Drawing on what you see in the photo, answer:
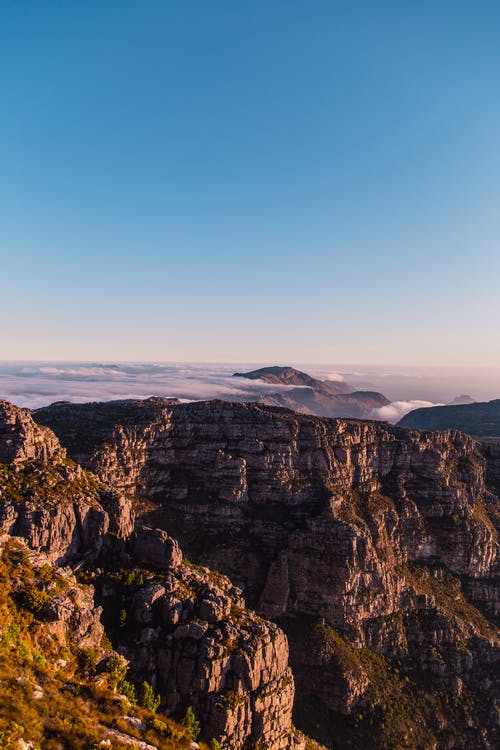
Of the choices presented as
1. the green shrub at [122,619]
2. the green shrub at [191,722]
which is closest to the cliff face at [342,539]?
the green shrub at [191,722]

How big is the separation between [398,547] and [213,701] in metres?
99.7

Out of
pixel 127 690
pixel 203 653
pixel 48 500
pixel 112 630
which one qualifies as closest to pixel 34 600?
pixel 127 690

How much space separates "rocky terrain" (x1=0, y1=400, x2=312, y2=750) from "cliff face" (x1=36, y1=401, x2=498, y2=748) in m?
40.6

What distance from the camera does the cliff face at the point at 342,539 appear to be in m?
111

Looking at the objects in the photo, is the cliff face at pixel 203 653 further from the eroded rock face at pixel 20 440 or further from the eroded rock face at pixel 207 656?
the eroded rock face at pixel 20 440

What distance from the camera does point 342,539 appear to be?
129 meters

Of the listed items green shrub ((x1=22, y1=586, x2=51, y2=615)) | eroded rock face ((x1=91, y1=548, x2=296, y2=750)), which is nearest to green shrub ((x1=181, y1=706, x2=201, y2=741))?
eroded rock face ((x1=91, y1=548, x2=296, y2=750))

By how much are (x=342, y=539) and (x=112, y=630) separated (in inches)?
3054

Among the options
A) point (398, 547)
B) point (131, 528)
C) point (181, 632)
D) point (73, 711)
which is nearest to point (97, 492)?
point (131, 528)

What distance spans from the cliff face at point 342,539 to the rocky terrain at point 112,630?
40.6 m

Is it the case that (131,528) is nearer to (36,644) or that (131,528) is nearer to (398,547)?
(36,644)

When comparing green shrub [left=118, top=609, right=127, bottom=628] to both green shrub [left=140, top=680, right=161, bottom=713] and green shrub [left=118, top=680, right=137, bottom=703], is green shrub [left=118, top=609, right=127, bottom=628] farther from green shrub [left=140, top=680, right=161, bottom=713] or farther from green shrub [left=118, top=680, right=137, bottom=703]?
green shrub [left=118, top=680, right=137, bottom=703]

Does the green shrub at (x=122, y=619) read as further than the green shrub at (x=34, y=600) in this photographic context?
Yes

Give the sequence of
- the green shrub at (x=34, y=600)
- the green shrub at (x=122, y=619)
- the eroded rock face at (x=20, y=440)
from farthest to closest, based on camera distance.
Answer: the eroded rock face at (x=20, y=440), the green shrub at (x=122, y=619), the green shrub at (x=34, y=600)
